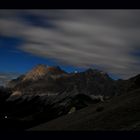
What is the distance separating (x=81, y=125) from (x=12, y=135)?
16430 mm

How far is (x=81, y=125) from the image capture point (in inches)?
869

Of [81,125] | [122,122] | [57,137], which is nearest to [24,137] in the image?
[57,137]

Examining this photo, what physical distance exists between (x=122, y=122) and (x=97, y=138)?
1363cm

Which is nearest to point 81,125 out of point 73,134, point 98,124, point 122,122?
point 98,124

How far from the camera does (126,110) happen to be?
23.5 metres
